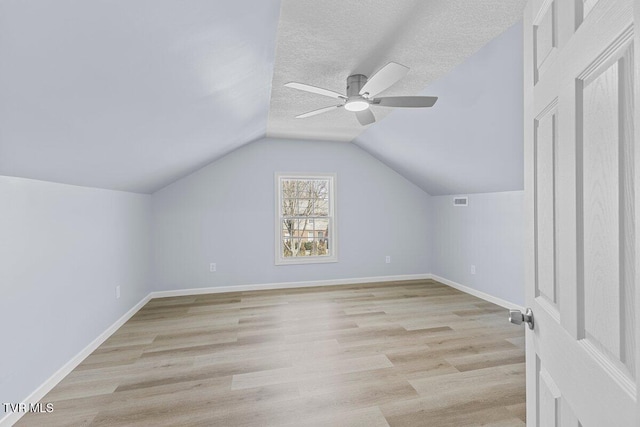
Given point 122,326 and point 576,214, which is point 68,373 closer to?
point 122,326

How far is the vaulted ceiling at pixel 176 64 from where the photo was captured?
109 cm

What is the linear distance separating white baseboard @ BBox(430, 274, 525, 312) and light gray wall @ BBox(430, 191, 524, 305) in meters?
0.04

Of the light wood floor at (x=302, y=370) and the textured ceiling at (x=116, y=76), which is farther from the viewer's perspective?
the light wood floor at (x=302, y=370)

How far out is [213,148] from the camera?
12.2ft

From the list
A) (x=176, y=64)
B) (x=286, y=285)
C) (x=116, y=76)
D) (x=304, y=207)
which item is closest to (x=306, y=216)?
(x=304, y=207)

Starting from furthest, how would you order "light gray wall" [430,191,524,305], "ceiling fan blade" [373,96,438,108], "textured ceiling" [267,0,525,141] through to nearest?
"light gray wall" [430,191,524,305], "ceiling fan blade" [373,96,438,108], "textured ceiling" [267,0,525,141]

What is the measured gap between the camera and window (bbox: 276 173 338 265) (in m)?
5.02

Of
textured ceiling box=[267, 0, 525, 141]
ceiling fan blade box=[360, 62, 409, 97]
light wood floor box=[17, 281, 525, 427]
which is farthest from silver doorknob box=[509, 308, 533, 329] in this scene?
textured ceiling box=[267, 0, 525, 141]

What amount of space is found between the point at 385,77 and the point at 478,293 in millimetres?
3555

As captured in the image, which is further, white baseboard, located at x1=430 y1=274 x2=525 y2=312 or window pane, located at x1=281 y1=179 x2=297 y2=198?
window pane, located at x1=281 y1=179 x2=297 y2=198

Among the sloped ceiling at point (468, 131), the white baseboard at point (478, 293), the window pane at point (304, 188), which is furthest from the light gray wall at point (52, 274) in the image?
the white baseboard at point (478, 293)

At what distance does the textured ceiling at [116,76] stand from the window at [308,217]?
93.6 inches

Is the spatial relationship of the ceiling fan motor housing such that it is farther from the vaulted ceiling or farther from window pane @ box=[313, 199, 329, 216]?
window pane @ box=[313, 199, 329, 216]

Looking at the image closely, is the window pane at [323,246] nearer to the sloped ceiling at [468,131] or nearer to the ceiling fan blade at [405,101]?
the sloped ceiling at [468,131]
